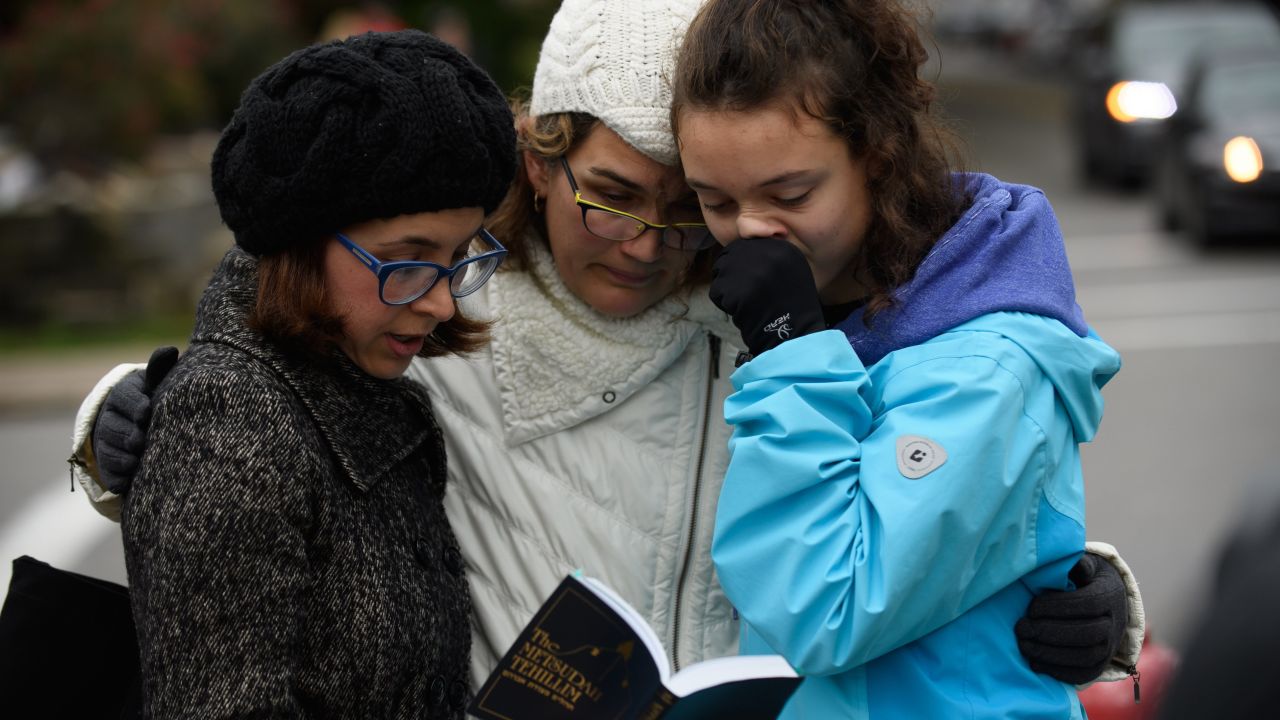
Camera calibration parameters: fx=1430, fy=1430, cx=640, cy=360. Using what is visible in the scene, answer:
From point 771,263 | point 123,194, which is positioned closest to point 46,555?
point 771,263

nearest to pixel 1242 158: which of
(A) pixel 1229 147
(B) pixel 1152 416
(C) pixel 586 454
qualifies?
(A) pixel 1229 147

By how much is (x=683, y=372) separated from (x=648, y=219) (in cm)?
29

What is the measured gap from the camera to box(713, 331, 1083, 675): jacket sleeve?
1.91 metres

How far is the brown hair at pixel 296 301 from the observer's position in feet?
A: 6.68

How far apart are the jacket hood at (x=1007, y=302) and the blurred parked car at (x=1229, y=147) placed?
10099 millimetres

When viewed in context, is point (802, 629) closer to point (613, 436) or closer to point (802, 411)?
point (802, 411)

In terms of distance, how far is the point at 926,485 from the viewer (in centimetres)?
190

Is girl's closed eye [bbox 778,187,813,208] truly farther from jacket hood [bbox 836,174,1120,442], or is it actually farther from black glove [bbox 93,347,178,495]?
black glove [bbox 93,347,178,495]

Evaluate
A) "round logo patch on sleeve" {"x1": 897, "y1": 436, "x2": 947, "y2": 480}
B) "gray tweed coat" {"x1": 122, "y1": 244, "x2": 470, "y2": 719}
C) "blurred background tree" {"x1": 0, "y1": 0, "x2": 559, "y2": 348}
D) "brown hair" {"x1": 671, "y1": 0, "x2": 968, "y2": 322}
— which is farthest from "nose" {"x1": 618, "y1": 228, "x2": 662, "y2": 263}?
"blurred background tree" {"x1": 0, "y1": 0, "x2": 559, "y2": 348}

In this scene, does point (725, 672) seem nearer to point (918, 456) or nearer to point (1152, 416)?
point (918, 456)

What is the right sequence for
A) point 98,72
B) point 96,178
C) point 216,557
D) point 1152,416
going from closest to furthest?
point 216,557
point 1152,416
point 98,72
point 96,178

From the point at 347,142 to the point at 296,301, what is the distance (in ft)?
0.84

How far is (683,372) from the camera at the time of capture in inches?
99.6

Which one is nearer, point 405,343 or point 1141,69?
point 405,343
